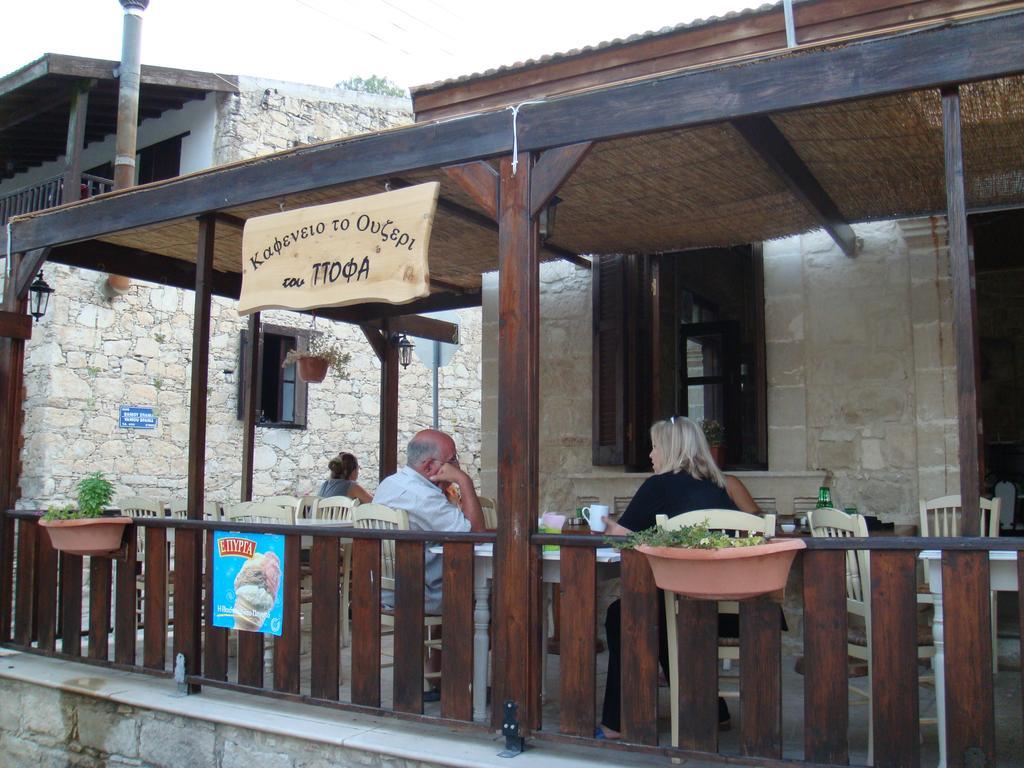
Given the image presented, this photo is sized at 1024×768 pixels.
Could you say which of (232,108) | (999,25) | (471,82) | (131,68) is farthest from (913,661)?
(232,108)

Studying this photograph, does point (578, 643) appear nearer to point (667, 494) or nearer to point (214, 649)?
point (667, 494)

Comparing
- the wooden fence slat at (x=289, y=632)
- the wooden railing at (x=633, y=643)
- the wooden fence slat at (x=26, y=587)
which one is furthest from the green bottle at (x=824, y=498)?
the wooden fence slat at (x=26, y=587)

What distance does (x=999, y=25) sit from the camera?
2857 mm

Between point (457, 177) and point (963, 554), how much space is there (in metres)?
2.35

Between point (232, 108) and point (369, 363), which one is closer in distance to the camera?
point (232, 108)

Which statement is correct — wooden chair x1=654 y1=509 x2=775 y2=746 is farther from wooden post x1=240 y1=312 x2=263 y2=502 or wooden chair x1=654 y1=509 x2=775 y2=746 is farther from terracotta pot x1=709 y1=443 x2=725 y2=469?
wooden post x1=240 y1=312 x2=263 y2=502

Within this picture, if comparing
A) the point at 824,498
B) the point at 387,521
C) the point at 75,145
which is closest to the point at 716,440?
the point at 824,498

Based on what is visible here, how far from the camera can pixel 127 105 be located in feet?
34.0

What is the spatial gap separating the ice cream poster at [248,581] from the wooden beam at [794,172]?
2683 millimetres


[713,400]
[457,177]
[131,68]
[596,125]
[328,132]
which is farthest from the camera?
[328,132]

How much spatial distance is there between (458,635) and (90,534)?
7.35 ft

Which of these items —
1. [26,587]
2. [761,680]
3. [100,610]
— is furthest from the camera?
[26,587]

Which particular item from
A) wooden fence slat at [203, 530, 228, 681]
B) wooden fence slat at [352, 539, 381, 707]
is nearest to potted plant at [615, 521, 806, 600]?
wooden fence slat at [352, 539, 381, 707]

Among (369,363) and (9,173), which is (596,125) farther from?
(9,173)
